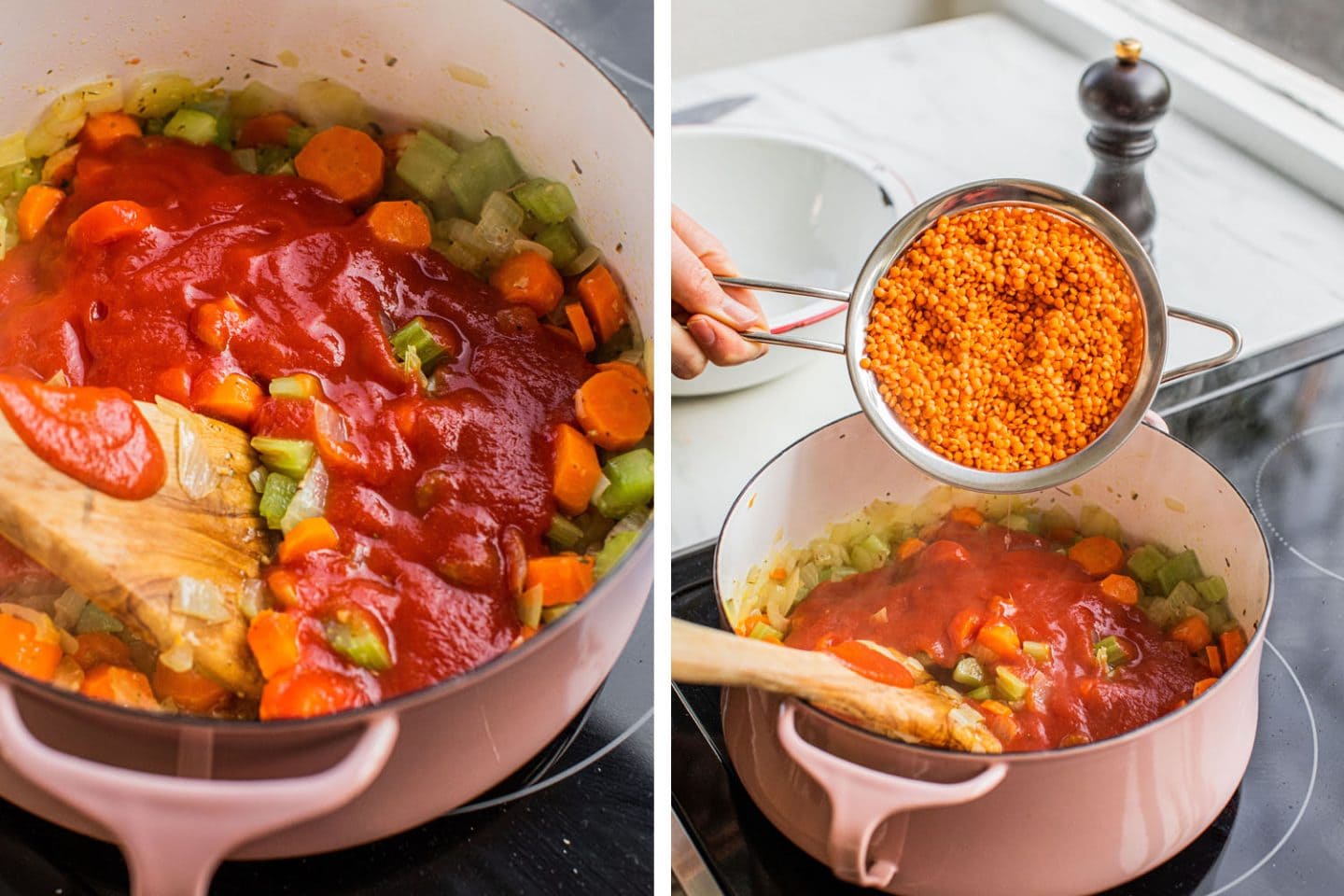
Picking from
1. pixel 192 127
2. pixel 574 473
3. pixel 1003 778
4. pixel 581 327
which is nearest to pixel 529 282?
pixel 581 327

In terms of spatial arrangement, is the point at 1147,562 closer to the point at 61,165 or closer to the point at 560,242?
the point at 560,242

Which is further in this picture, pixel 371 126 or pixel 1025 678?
pixel 371 126

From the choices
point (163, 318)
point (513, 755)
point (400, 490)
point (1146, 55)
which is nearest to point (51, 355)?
point (163, 318)

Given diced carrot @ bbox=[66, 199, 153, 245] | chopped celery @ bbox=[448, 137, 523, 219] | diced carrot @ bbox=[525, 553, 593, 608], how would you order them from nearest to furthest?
diced carrot @ bbox=[525, 553, 593, 608]
diced carrot @ bbox=[66, 199, 153, 245]
chopped celery @ bbox=[448, 137, 523, 219]

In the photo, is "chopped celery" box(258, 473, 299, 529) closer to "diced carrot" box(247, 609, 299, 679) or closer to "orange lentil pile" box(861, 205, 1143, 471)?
"diced carrot" box(247, 609, 299, 679)

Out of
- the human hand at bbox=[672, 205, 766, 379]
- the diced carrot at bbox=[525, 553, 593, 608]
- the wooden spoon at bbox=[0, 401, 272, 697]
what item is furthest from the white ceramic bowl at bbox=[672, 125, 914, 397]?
the wooden spoon at bbox=[0, 401, 272, 697]

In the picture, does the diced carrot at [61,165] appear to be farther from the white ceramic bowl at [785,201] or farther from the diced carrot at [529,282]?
the white ceramic bowl at [785,201]

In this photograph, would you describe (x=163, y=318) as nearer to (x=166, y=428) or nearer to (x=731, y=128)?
(x=166, y=428)
